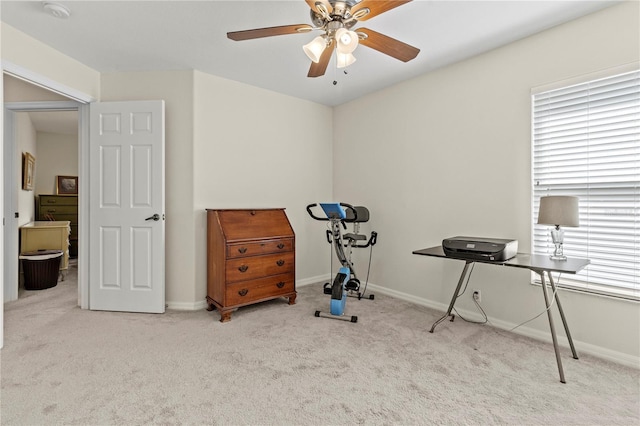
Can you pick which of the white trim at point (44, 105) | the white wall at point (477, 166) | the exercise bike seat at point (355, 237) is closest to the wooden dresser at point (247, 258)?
the exercise bike seat at point (355, 237)

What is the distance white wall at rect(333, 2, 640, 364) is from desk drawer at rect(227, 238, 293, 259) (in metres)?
1.21

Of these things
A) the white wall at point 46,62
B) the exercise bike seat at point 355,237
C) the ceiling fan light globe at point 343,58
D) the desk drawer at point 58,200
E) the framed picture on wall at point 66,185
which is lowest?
the exercise bike seat at point 355,237

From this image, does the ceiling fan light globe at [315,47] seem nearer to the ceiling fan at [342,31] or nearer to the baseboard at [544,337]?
the ceiling fan at [342,31]

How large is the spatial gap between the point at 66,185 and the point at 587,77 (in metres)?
8.19

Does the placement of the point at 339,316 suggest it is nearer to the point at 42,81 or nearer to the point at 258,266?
the point at 258,266

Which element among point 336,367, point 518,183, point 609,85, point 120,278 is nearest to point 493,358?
point 336,367

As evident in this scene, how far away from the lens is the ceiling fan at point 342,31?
5.57ft

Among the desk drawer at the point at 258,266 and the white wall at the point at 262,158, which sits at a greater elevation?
the white wall at the point at 262,158

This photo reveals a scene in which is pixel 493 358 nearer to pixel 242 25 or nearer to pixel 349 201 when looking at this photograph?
pixel 349 201

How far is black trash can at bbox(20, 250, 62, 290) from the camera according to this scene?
402 cm

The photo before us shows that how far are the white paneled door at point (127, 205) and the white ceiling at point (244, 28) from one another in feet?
1.80

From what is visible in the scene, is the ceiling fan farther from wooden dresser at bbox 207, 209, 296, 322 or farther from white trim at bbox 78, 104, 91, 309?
white trim at bbox 78, 104, 91, 309

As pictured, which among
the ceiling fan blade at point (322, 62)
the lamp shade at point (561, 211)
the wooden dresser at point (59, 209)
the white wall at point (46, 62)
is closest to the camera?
the ceiling fan blade at point (322, 62)

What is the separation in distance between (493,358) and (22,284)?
18.1 ft
